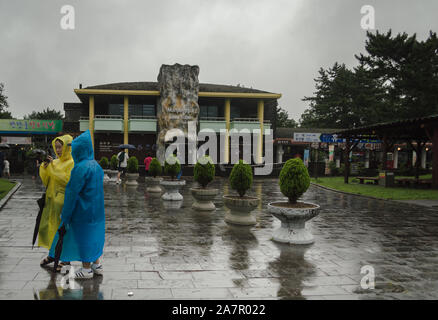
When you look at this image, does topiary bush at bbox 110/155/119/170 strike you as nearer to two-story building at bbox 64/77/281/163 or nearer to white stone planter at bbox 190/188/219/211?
two-story building at bbox 64/77/281/163

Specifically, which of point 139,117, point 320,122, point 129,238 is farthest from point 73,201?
point 320,122

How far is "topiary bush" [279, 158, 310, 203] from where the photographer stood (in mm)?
7078

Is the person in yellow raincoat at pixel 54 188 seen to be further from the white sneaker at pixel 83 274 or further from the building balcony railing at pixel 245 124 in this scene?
the building balcony railing at pixel 245 124

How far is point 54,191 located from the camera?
502cm

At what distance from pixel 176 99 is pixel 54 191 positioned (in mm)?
24315

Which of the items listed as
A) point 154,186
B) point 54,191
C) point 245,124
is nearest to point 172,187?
point 154,186

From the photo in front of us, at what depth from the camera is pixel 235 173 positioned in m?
8.70

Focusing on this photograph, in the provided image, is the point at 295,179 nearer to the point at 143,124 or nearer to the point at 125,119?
the point at 143,124

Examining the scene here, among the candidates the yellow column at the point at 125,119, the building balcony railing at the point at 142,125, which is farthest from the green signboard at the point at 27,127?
the building balcony railing at the point at 142,125

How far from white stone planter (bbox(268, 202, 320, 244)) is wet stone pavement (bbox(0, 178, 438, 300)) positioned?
221 millimetres

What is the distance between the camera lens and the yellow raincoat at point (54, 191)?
4.98m

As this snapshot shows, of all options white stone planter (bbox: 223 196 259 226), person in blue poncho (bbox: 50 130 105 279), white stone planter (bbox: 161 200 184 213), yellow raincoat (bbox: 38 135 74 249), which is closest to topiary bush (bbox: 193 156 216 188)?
white stone planter (bbox: 161 200 184 213)
